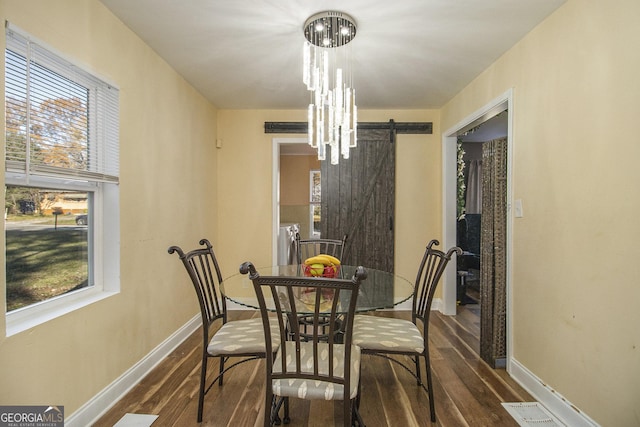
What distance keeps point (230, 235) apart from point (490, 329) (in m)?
2.88

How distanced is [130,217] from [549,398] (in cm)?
285

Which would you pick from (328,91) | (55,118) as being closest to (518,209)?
(328,91)

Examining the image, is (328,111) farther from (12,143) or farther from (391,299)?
(12,143)

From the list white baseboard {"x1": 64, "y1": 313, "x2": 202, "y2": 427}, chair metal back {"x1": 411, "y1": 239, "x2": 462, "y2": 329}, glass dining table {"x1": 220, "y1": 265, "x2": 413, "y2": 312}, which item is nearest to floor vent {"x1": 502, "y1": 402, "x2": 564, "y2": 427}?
chair metal back {"x1": 411, "y1": 239, "x2": 462, "y2": 329}

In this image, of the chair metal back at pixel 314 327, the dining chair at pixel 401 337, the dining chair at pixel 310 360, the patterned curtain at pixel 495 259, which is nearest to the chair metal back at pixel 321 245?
the dining chair at pixel 401 337

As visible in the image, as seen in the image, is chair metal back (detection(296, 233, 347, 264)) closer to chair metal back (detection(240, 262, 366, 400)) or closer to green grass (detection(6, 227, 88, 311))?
chair metal back (detection(240, 262, 366, 400))

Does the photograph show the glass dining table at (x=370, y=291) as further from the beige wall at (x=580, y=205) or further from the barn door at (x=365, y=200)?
the barn door at (x=365, y=200)

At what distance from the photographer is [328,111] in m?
2.05

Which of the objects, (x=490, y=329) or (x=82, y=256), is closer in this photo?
(x=82, y=256)

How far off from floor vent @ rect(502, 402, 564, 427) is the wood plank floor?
0.05 meters

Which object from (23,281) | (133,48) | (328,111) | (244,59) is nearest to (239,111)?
(244,59)

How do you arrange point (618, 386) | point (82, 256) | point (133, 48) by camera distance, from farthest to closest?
point (133, 48) → point (82, 256) → point (618, 386)

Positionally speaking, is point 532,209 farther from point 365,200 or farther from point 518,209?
point 365,200

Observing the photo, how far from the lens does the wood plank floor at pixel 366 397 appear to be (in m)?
1.82
